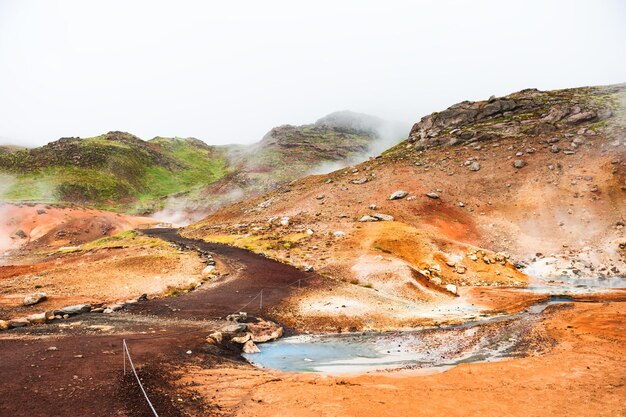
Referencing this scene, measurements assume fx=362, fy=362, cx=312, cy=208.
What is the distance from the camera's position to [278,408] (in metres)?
10.8

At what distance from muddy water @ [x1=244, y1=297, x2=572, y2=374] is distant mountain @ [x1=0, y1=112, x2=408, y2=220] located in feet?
245

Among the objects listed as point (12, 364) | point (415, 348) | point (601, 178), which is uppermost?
point (601, 178)

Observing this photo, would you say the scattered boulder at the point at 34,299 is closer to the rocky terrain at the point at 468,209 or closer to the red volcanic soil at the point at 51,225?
the rocky terrain at the point at 468,209

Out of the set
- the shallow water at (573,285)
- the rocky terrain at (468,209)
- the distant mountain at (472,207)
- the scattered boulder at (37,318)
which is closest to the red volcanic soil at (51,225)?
the rocky terrain at (468,209)

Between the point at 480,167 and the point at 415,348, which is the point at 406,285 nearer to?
the point at 415,348

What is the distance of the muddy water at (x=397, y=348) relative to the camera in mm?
15836

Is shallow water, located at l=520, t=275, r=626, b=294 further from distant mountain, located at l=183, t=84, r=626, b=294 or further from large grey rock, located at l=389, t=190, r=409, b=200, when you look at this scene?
large grey rock, located at l=389, t=190, r=409, b=200

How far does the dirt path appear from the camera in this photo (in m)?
10.2

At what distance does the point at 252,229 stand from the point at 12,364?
36.3 m

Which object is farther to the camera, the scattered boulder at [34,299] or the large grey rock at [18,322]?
the scattered boulder at [34,299]

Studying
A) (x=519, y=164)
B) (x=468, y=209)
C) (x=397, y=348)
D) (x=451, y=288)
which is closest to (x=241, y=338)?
(x=397, y=348)

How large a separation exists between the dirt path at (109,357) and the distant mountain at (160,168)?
227 feet

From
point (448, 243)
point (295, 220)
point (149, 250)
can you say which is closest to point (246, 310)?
point (149, 250)

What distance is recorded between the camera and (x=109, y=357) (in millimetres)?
13609
